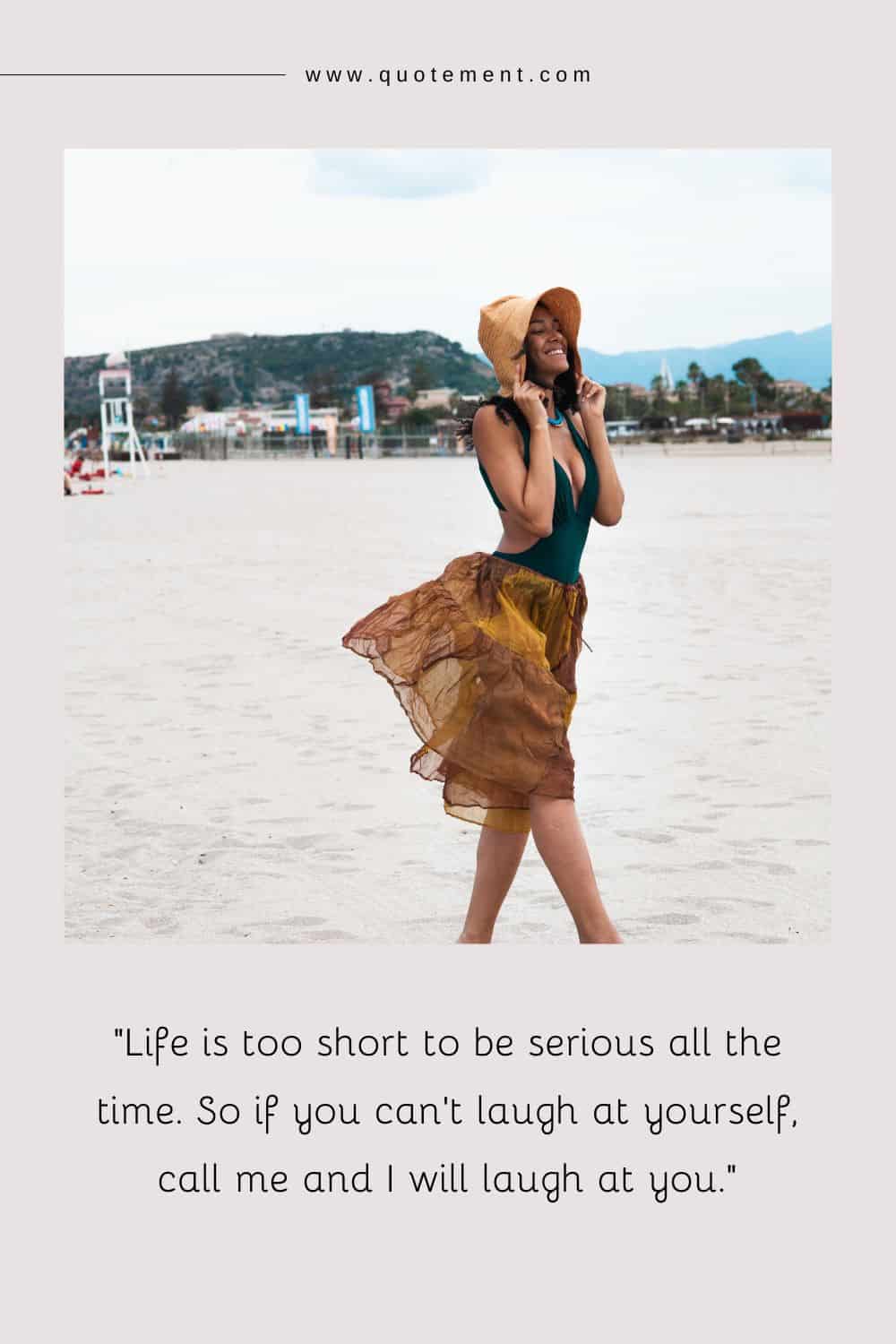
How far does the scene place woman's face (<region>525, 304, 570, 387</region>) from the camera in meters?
4.91

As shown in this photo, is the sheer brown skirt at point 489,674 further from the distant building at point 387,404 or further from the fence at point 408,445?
the distant building at point 387,404

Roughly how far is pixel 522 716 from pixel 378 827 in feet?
8.43

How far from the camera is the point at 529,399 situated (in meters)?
4.77

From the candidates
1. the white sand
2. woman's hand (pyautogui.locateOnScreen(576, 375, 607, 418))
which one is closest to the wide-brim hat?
woman's hand (pyautogui.locateOnScreen(576, 375, 607, 418))

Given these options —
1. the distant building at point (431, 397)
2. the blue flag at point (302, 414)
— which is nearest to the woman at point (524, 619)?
the blue flag at point (302, 414)

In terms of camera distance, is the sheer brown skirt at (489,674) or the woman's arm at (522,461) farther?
the sheer brown skirt at (489,674)

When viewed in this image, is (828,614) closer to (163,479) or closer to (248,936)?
(248,936)

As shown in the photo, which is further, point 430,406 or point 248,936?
point 430,406

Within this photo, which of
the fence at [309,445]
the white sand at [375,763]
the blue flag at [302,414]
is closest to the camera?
the white sand at [375,763]

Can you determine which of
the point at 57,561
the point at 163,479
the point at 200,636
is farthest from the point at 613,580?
the point at 163,479

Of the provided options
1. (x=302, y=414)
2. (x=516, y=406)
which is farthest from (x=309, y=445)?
(x=516, y=406)

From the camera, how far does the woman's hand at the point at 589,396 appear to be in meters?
4.98

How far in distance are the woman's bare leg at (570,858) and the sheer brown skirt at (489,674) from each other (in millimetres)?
52

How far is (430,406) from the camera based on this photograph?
16062cm
